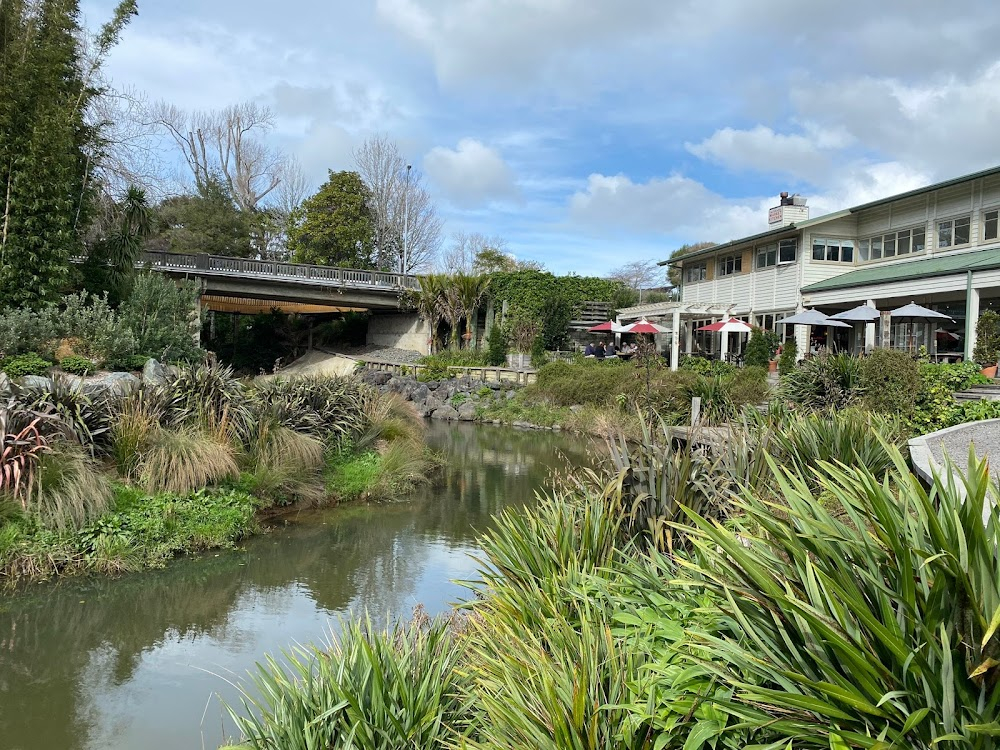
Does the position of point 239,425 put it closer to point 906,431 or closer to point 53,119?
point 53,119

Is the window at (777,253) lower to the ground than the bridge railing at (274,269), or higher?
higher

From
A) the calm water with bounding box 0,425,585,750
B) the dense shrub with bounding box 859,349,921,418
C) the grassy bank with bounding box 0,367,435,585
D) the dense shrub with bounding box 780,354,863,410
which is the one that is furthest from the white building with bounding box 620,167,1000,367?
the calm water with bounding box 0,425,585,750

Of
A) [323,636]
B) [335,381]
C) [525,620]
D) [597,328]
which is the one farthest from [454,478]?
[597,328]

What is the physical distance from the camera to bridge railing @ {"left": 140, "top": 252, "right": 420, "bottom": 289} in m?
30.3

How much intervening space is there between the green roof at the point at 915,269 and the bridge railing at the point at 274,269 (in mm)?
19384

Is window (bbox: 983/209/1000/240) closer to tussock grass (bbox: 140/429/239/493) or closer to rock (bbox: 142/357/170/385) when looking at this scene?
tussock grass (bbox: 140/429/239/493)

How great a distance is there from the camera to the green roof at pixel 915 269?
62.5 feet

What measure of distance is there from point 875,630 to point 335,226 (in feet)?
138

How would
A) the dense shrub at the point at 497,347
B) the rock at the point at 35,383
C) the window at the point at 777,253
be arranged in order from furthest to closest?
the dense shrub at the point at 497,347 → the window at the point at 777,253 → the rock at the point at 35,383

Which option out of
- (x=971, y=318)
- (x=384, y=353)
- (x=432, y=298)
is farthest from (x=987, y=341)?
(x=384, y=353)

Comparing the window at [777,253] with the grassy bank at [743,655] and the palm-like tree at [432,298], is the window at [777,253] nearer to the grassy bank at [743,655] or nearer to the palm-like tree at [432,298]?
the palm-like tree at [432,298]

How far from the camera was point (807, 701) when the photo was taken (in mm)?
2182

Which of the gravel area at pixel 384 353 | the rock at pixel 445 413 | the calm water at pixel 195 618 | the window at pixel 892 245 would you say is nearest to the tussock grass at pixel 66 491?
the calm water at pixel 195 618

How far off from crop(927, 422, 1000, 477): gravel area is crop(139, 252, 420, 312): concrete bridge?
26972 mm
